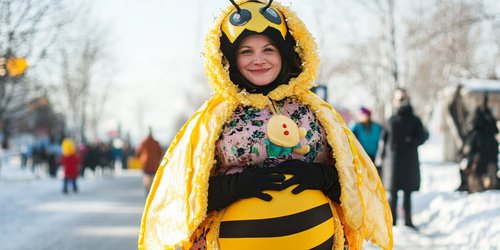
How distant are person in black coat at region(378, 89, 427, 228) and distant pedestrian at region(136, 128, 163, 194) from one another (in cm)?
574

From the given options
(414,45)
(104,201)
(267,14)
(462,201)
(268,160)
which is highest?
(414,45)

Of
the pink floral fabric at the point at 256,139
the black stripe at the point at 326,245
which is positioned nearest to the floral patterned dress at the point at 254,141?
the pink floral fabric at the point at 256,139

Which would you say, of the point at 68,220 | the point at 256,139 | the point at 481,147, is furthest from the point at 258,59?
the point at 68,220

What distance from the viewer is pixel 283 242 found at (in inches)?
95.7

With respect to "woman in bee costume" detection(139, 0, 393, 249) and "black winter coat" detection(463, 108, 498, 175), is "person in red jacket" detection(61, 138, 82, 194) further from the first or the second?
"woman in bee costume" detection(139, 0, 393, 249)

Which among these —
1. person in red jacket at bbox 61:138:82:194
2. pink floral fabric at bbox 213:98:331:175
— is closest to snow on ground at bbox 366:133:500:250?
pink floral fabric at bbox 213:98:331:175

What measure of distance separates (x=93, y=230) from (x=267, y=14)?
6.80 m

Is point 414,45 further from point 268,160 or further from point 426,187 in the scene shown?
point 268,160

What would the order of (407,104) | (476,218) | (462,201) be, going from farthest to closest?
(462,201)
(407,104)
(476,218)

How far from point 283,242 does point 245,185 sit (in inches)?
12.3

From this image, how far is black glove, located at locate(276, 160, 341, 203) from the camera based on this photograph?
8.21 feet

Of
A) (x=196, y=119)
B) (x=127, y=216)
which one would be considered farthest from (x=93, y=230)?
(x=196, y=119)

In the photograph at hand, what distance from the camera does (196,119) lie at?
275 cm

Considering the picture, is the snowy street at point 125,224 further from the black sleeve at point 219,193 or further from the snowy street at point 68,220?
the black sleeve at point 219,193
